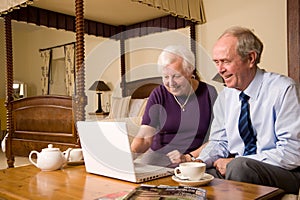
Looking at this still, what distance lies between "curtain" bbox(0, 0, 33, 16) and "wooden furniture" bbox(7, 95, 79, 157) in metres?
0.99

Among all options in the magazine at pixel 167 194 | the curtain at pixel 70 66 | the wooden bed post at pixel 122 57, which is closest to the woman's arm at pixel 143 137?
the magazine at pixel 167 194

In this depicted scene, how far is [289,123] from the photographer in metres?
1.50

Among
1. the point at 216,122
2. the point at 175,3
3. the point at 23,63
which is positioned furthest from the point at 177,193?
the point at 23,63

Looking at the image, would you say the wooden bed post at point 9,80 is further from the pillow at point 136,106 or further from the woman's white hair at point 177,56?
the woman's white hair at point 177,56

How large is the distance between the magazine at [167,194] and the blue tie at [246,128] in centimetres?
68

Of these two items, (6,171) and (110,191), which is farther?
(6,171)

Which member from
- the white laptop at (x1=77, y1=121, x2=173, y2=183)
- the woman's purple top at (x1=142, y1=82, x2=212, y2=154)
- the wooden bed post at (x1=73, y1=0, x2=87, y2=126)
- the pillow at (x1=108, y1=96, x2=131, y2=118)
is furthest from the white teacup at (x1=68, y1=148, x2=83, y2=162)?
the pillow at (x1=108, y1=96, x2=131, y2=118)

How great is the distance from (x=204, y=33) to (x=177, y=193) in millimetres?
3801

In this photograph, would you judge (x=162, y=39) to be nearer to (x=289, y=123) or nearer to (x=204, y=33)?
(x=204, y=33)

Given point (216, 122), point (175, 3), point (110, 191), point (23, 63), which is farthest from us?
point (23, 63)

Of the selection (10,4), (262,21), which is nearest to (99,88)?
(10,4)

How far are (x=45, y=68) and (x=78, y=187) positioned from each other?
612cm

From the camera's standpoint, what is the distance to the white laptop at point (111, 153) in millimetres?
1317

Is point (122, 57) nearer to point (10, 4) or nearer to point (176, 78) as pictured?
point (10, 4)
